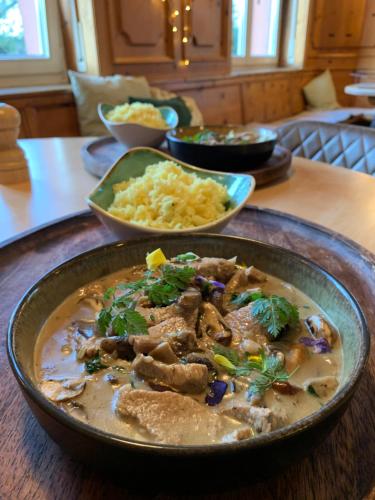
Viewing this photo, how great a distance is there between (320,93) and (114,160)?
6162 mm

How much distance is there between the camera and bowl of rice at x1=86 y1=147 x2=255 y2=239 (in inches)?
41.6

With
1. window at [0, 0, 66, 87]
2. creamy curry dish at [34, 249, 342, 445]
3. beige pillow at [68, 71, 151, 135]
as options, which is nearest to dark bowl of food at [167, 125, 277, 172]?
creamy curry dish at [34, 249, 342, 445]

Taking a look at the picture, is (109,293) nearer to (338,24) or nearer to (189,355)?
(189,355)

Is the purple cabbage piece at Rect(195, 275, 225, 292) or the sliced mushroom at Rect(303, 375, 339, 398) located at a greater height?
the purple cabbage piece at Rect(195, 275, 225, 292)

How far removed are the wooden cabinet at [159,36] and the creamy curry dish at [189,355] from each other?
369cm

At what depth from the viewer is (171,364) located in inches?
25.8

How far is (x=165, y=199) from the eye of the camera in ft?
3.75

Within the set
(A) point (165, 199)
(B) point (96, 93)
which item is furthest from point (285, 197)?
(B) point (96, 93)

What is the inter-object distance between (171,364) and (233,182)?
743 millimetres

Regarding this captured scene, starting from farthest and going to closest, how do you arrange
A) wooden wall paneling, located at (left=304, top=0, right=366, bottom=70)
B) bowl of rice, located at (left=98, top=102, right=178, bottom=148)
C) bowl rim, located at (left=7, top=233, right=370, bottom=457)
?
wooden wall paneling, located at (left=304, top=0, right=366, bottom=70) < bowl of rice, located at (left=98, top=102, right=178, bottom=148) < bowl rim, located at (left=7, top=233, right=370, bottom=457)

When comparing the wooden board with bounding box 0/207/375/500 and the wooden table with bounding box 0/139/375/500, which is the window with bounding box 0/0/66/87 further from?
the wooden board with bounding box 0/207/375/500

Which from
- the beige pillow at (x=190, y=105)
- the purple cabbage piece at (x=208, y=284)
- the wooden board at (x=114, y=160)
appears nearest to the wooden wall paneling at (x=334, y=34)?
the beige pillow at (x=190, y=105)

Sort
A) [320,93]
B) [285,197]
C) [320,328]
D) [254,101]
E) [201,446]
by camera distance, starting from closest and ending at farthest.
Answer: [201,446], [320,328], [285,197], [254,101], [320,93]

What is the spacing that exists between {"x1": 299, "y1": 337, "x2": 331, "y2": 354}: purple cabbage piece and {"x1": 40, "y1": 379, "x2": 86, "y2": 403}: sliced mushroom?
37cm
